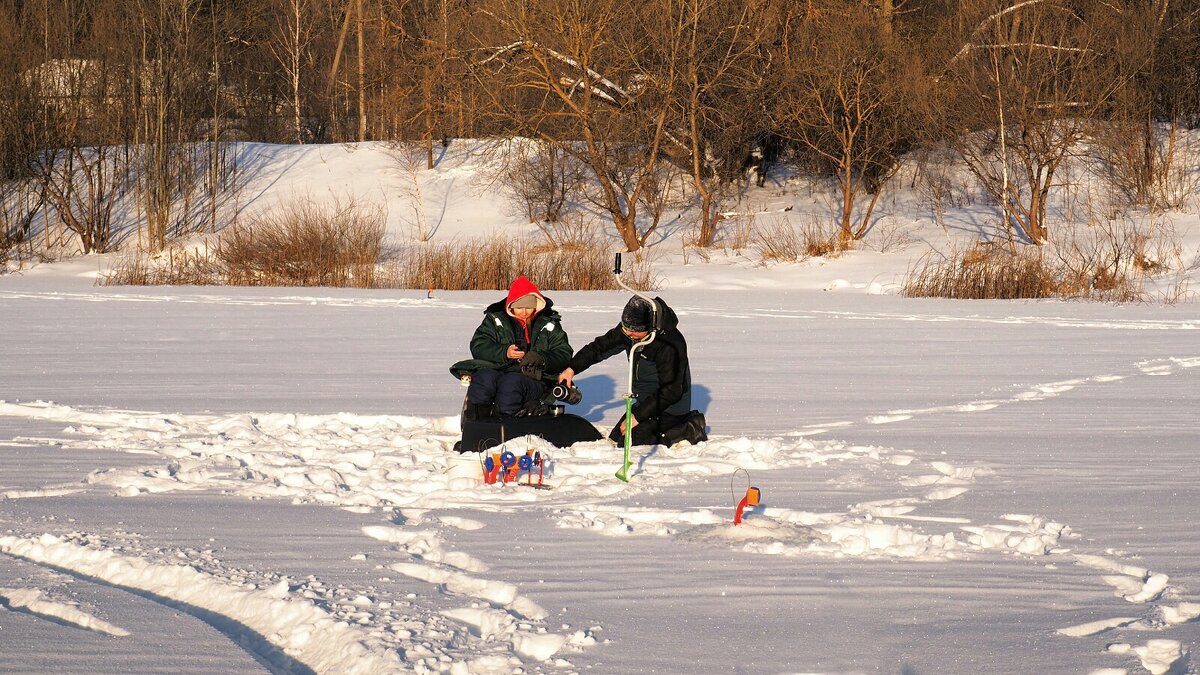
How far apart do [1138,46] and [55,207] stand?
83.6 feet

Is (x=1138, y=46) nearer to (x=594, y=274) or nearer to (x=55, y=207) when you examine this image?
(x=594, y=274)

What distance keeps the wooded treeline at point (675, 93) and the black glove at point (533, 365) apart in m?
19.2

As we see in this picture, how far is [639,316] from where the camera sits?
7305 millimetres

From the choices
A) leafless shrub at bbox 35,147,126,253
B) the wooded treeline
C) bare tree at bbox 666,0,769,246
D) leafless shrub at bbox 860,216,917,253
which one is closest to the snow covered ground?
leafless shrub at bbox 860,216,917,253

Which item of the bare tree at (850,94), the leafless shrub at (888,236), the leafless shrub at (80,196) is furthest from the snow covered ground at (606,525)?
the leafless shrub at (80,196)

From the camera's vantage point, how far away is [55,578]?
15.3ft

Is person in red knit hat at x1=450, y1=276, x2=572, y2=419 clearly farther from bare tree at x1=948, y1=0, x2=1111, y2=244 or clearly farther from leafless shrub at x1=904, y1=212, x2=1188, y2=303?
bare tree at x1=948, y1=0, x2=1111, y2=244

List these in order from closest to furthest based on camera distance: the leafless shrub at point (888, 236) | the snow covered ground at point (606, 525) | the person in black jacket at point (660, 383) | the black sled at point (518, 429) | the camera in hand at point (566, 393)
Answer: the snow covered ground at point (606, 525) → the black sled at point (518, 429) → the camera in hand at point (566, 393) → the person in black jacket at point (660, 383) → the leafless shrub at point (888, 236)

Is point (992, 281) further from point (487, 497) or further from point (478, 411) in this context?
point (487, 497)

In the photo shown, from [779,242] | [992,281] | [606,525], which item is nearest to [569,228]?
[779,242]

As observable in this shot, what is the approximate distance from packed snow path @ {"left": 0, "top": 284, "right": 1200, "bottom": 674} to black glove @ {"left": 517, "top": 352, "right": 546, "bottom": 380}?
0.56 meters

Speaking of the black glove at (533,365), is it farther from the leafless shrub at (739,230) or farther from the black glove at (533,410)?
the leafless shrub at (739,230)

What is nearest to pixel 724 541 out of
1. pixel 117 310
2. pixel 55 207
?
pixel 117 310

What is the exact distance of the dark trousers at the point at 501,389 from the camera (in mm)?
7535
